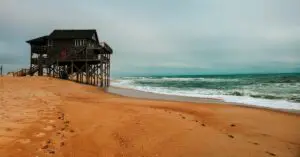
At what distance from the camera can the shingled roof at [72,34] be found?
32.9 meters

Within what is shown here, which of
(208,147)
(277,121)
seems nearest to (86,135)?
(208,147)

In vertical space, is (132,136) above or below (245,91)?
above

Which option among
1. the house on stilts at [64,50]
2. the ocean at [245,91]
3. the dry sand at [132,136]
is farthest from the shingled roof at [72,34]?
the dry sand at [132,136]

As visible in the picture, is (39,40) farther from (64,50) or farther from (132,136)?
(132,136)

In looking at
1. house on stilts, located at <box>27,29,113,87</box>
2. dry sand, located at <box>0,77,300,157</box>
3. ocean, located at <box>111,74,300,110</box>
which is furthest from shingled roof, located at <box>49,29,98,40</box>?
dry sand, located at <box>0,77,300,157</box>

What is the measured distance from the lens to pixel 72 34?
111 feet

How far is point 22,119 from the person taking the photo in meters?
7.97

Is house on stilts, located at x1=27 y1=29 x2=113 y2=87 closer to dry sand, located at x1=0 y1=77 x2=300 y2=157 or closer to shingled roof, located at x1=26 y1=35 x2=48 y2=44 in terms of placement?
shingled roof, located at x1=26 y1=35 x2=48 y2=44

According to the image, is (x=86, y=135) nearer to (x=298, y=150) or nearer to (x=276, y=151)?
(x=276, y=151)

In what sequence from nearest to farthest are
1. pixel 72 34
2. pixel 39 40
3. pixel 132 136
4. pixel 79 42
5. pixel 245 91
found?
pixel 132 136, pixel 245 91, pixel 79 42, pixel 72 34, pixel 39 40

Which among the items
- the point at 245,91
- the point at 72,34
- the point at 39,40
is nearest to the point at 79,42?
the point at 72,34

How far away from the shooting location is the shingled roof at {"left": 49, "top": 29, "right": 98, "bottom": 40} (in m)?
32.9

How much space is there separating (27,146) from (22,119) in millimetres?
2706

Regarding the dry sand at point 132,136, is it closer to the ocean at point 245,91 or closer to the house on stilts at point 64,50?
the ocean at point 245,91
